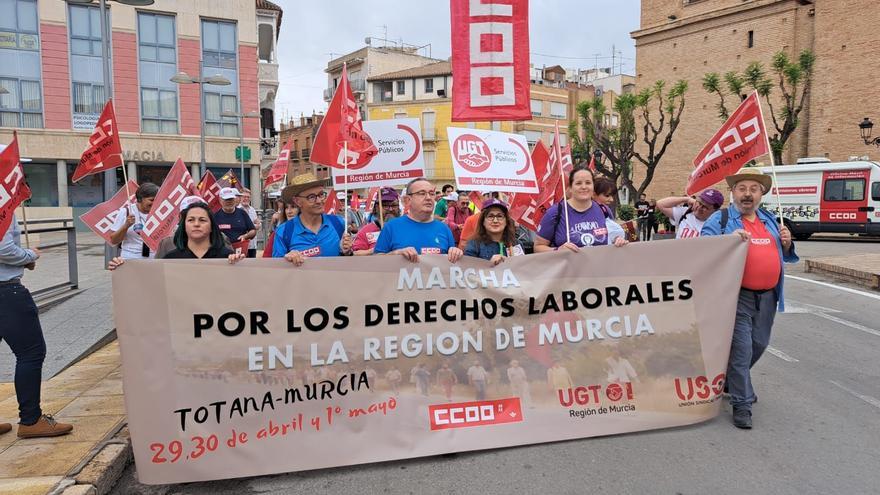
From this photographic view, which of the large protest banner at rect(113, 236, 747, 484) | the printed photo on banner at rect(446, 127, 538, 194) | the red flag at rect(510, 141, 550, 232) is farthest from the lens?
the red flag at rect(510, 141, 550, 232)

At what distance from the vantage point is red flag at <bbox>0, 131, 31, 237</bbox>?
4.05m

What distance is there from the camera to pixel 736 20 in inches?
1448

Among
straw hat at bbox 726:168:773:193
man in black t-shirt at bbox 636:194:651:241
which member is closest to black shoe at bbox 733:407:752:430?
straw hat at bbox 726:168:773:193

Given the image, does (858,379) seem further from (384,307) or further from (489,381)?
(384,307)

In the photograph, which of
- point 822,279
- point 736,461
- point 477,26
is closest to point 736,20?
point 822,279

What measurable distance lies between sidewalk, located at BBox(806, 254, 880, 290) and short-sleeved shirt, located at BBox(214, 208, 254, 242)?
10996mm

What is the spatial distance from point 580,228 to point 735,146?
62.4 inches

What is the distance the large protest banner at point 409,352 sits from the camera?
3.77m

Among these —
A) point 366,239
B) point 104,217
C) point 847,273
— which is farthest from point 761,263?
point 847,273

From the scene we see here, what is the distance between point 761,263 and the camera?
4.62 metres

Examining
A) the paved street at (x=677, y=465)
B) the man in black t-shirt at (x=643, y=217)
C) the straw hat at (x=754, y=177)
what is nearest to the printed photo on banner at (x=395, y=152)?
the straw hat at (x=754, y=177)

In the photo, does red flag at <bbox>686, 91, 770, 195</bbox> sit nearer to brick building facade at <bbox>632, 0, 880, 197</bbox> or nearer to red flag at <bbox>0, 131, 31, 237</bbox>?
red flag at <bbox>0, 131, 31, 237</bbox>

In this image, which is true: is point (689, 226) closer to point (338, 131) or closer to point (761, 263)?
point (761, 263)

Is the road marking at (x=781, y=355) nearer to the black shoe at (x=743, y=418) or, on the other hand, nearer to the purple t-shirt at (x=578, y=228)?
the black shoe at (x=743, y=418)
